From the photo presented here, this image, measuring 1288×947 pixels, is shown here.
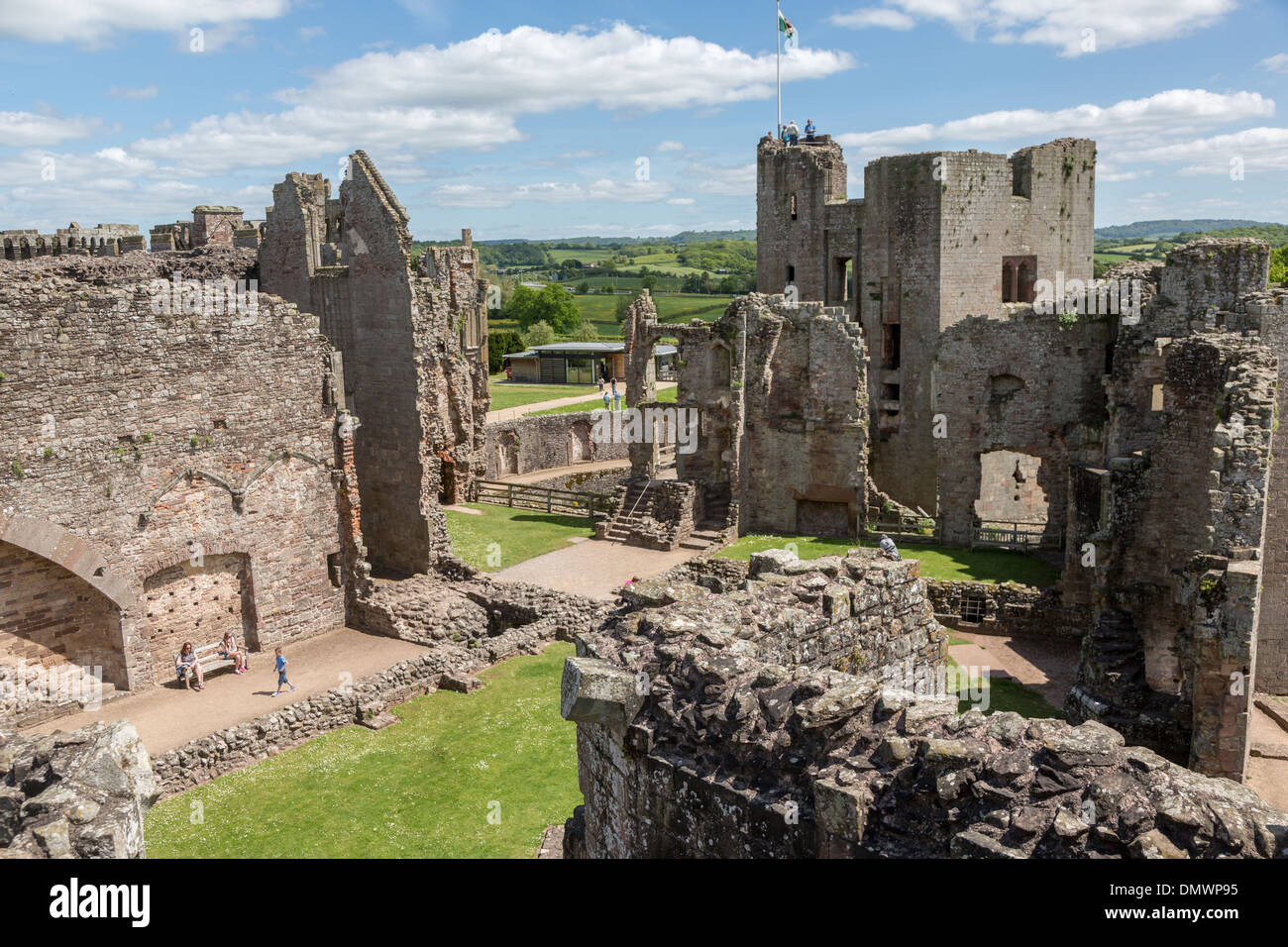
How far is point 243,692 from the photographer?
1789cm

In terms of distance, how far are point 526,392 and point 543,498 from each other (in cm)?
2475

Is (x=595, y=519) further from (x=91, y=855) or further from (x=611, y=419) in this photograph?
(x=91, y=855)

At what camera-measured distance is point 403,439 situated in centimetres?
2491

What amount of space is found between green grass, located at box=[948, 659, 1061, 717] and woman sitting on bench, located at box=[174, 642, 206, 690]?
514 inches

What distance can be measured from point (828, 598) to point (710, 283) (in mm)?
144426

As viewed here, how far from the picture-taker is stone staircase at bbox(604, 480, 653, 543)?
28422 mm

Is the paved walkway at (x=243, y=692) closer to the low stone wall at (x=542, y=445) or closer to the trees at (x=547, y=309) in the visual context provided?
the low stone wall at (x=542, y=445)

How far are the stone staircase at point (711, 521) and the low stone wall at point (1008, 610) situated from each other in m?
7.18

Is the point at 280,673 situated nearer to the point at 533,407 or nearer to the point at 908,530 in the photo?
the point at 908,530

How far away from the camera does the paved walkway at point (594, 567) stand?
2384cm

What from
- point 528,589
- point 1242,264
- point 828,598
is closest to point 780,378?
point 528,589

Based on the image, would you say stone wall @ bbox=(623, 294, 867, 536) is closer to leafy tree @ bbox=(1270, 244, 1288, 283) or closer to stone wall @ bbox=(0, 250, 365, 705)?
stone wall @ bbox=(0, 250, 365, 705)

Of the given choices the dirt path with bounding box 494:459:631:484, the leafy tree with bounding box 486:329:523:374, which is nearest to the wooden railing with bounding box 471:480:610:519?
the dirt path with bounding box 494:459:631:484

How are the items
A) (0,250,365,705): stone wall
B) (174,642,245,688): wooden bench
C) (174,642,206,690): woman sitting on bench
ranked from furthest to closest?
(174,642,245,688): wooden bench
(174,642,206,690): woman sitting on bench
(0,250,365,705): stone wall
